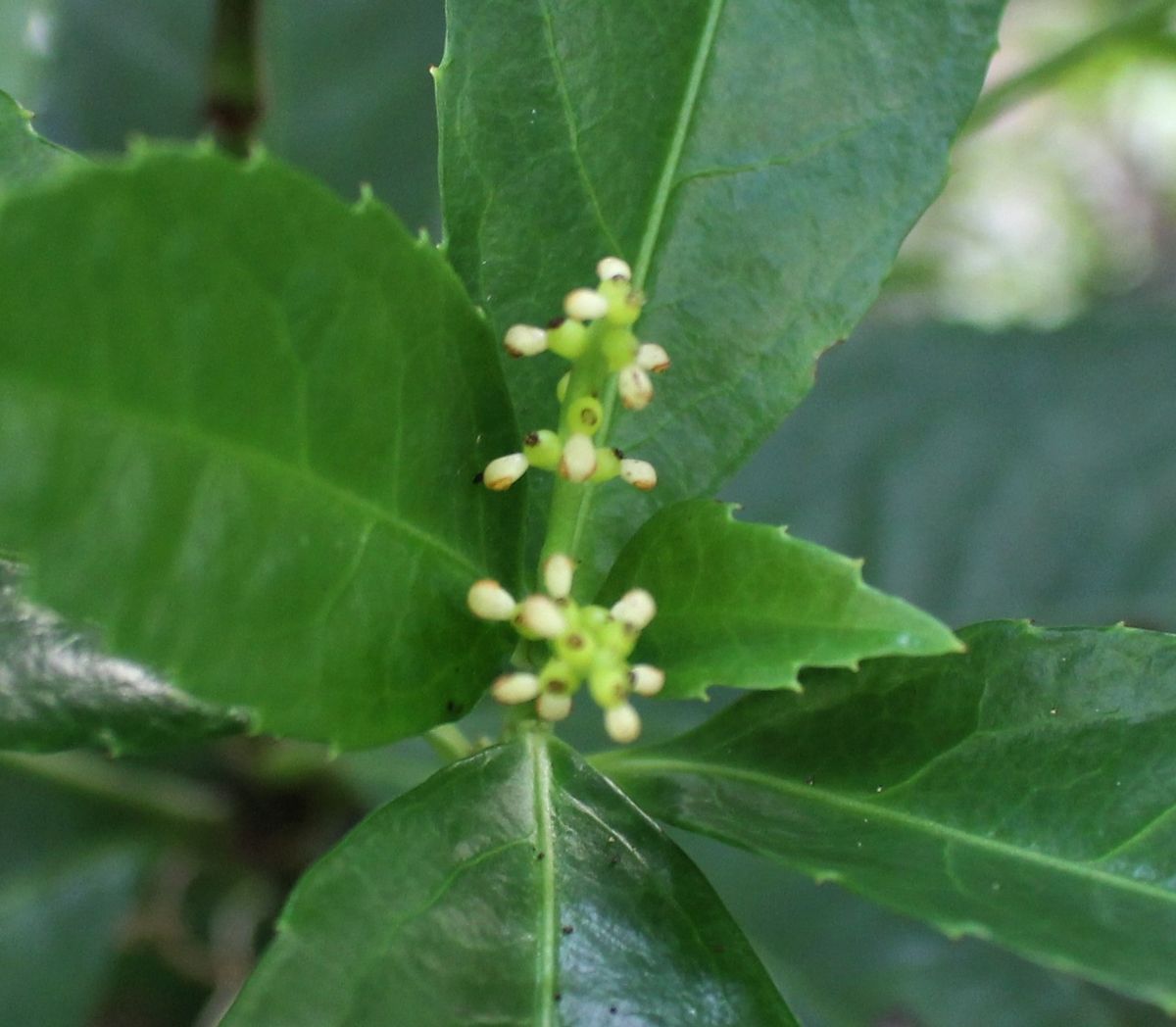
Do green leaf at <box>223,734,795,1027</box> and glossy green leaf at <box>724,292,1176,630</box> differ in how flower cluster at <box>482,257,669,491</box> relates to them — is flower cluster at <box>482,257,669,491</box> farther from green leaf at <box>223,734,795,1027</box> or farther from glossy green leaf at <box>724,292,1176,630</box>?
glossy green leaf at <box>724,292,1176,630</box>

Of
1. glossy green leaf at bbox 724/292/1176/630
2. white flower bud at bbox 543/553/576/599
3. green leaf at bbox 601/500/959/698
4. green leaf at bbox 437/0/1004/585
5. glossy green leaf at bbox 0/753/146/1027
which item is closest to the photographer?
green leaf at bbox 601/500/959/698

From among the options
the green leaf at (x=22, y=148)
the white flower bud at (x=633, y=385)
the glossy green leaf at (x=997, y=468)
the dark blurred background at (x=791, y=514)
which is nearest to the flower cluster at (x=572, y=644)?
the white flower bud at (x=633, y=385)

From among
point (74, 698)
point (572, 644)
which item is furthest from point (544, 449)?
point (74, 698)

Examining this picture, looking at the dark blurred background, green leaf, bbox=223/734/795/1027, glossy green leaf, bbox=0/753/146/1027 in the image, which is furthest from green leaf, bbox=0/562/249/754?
glossy green leaf, bbox=0/753/146/1027

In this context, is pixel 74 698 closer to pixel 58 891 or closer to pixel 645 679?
pixel 645 679

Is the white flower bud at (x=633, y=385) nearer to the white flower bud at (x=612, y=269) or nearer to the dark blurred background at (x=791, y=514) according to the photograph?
the white flower bud at (x=612, y=269)
